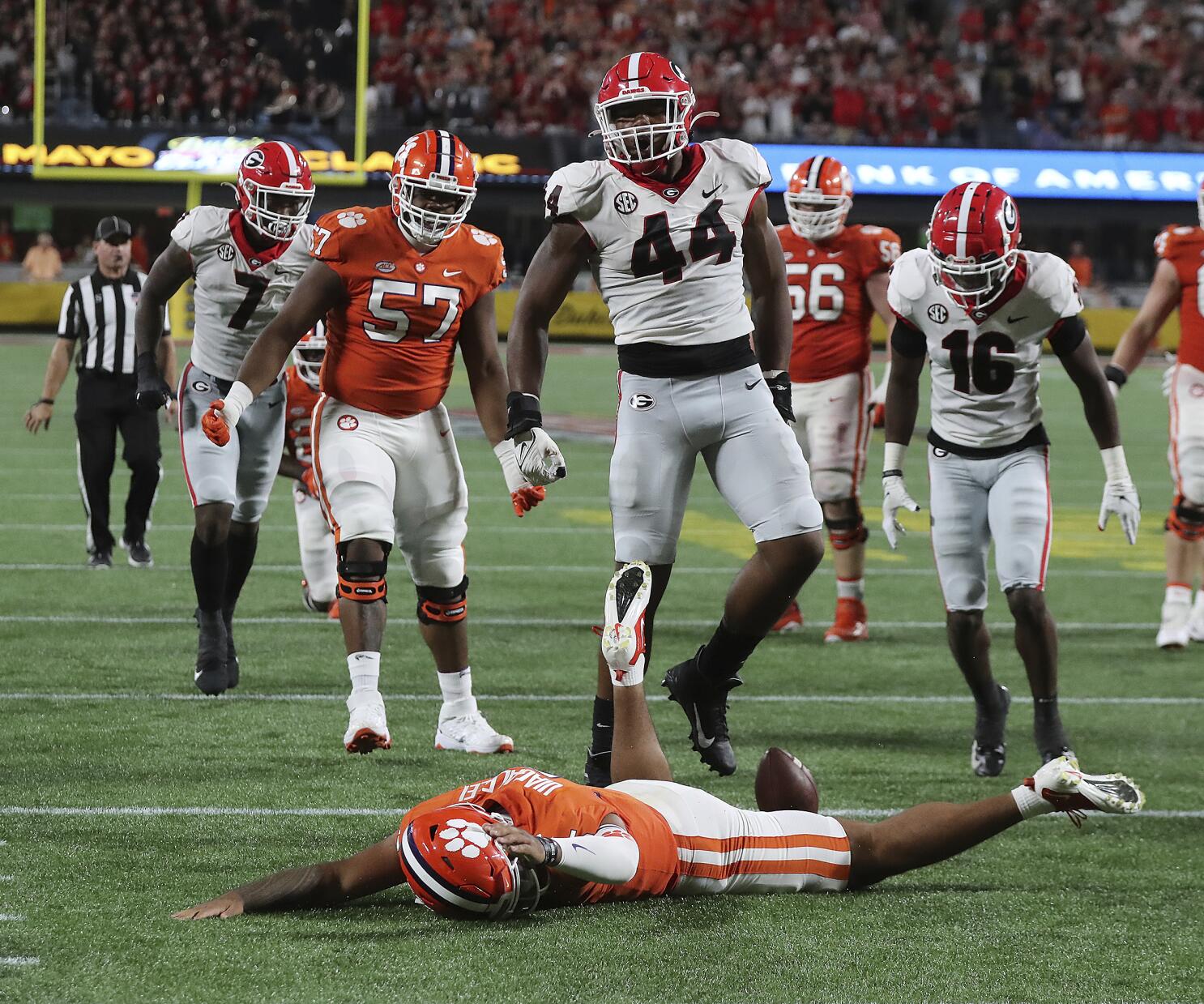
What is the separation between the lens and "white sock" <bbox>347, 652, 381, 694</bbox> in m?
5.17

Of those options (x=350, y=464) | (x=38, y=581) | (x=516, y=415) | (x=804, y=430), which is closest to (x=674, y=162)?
(x=516, y=415)

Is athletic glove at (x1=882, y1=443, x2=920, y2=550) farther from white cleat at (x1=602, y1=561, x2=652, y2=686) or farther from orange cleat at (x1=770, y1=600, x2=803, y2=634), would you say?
orange cleat at (x1=770, y1=600, x2=803, y2=634)

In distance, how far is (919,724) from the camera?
20.3 feet

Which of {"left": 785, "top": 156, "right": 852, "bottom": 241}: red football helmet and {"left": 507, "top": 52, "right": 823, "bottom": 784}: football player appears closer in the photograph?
{"left": 507, "top": 52, "right": 823, "bottom": 784}: football player

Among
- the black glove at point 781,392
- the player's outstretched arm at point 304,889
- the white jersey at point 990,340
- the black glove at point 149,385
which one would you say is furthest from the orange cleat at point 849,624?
the player's outstretched arm at point 304,889

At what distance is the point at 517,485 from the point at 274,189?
62.8 inches

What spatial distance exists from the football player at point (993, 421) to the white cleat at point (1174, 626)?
207cm

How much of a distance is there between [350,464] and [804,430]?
313cm

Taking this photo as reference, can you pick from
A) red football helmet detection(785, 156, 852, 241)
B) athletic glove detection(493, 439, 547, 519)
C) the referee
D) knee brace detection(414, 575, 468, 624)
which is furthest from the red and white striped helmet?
the referee

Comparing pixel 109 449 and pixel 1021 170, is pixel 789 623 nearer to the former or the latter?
pixel 109 449

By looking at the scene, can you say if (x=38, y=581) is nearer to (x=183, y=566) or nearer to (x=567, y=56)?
(x=183, y=566)

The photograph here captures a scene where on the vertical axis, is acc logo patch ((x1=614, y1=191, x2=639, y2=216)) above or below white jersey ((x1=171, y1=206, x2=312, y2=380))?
above

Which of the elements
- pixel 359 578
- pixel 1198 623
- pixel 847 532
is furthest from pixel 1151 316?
pixel 359 578

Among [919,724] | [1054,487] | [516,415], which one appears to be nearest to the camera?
[516,415]
